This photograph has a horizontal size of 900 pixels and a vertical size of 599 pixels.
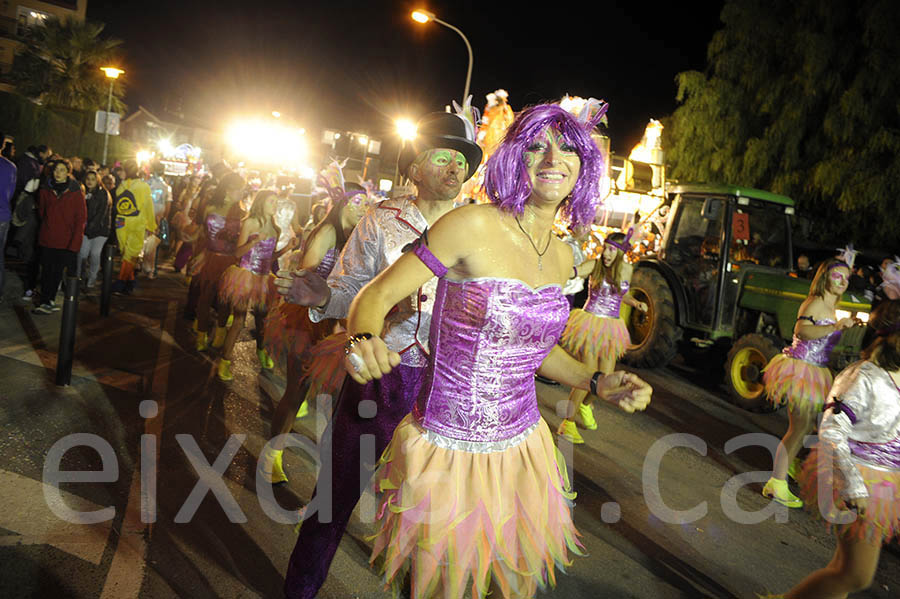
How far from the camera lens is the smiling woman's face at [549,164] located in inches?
92.8

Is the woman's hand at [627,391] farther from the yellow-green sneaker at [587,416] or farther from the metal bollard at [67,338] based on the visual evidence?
the metal bollard at [67,338]

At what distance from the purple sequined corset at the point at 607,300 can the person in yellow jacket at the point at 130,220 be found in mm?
7534

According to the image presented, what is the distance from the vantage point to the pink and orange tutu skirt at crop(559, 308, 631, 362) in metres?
7.00

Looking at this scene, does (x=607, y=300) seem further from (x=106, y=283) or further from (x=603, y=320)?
(x=106, y=283)

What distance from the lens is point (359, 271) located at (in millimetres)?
3279

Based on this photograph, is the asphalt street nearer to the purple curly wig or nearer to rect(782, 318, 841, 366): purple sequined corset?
rect(782, 318, 841, 366): purple sequined corset

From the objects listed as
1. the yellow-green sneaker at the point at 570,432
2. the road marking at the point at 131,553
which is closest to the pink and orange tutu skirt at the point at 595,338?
the yellow-green sneaker at the point at 570,432

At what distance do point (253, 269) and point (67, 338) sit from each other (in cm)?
202

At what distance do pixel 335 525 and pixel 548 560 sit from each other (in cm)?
102

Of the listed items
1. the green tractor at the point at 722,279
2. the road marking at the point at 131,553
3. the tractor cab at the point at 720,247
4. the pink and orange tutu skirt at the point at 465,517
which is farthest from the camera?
the tractor cab at the point at 720,247

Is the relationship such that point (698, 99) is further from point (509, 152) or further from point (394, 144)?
point (394, 144)

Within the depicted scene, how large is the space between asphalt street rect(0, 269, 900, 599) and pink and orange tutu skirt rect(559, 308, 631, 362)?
0.78 m

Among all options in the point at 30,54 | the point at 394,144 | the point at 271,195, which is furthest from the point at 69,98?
the point at 271,195

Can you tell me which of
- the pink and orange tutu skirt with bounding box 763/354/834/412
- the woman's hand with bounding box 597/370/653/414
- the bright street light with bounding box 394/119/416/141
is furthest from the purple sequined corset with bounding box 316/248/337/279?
the pink and orange tutu skirt with bounding box 763/354/834/412
